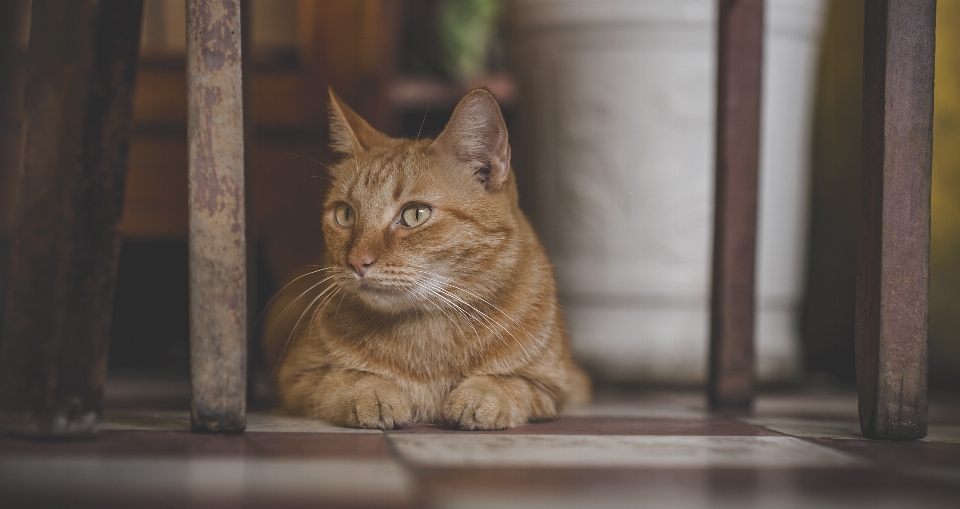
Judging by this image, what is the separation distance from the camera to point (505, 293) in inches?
62.5

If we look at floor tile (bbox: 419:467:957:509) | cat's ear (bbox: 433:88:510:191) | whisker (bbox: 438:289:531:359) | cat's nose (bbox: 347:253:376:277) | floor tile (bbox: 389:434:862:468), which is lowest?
floor tile (bbox: 389:434:862:468)

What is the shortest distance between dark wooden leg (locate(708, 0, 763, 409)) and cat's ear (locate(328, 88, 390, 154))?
30.8 inches

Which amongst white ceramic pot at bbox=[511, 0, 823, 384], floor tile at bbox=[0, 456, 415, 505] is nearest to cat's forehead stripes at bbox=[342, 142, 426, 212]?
floor tile at bbox=[0, 456, 415, 505]

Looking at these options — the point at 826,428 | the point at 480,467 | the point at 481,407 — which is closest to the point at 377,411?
the point at 481,407

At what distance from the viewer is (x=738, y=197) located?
1.88m

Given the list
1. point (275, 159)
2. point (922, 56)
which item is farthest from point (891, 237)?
point (275, 159)

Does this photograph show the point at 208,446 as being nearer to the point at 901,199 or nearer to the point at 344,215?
the point at 344,215

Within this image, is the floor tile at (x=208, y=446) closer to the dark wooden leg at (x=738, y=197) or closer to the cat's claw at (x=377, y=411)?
the cat's claw at (x=377, y=411)

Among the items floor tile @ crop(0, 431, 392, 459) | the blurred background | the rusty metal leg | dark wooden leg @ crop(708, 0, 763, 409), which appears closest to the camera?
floor tile @ crop(0, 431, 392, 459)

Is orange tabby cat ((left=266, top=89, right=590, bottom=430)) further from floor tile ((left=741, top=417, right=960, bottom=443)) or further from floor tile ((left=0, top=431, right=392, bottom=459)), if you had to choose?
floor tile ((left=741, top=417, right=960, bottom=443))

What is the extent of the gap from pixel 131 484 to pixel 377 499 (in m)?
0.27

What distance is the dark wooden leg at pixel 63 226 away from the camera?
1068mm

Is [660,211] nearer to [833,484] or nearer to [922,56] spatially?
[922,56]

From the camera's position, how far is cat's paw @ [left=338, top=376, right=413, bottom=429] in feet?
4.50
